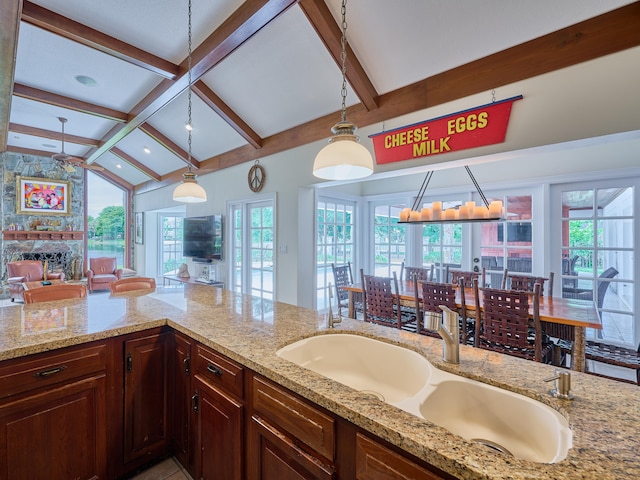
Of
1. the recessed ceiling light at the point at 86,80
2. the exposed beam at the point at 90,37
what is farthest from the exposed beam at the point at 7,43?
the recessed ceiling light at the point at 86,80

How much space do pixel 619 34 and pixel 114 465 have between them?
3985 mm

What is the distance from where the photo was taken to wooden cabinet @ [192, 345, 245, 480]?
4.24 ft

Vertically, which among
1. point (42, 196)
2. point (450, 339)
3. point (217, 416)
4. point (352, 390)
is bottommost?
point (217, 416)

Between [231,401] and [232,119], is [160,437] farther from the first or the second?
[232,119]

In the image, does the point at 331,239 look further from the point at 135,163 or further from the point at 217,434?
the point at 135,163

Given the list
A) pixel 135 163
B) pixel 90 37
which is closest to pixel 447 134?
pixel 90 37

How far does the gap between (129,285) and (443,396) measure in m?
2.75

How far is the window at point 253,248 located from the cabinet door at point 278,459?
3120mm

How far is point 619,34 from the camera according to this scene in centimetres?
191

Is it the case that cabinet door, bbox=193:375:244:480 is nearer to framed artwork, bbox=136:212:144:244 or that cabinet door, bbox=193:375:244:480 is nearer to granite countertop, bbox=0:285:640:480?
granite countertop, bbox=0:285:640:480

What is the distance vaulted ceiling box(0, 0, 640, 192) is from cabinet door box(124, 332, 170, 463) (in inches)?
94.4

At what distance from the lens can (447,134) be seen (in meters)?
2.66

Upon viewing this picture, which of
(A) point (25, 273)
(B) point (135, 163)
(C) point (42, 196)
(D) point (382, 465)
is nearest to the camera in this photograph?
(D) point (382, 465)

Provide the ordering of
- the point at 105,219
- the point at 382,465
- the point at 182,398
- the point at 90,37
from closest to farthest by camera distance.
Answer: the point at 382,465 → the point at 182,398 → the point at 90,37 → the point at 105,219
